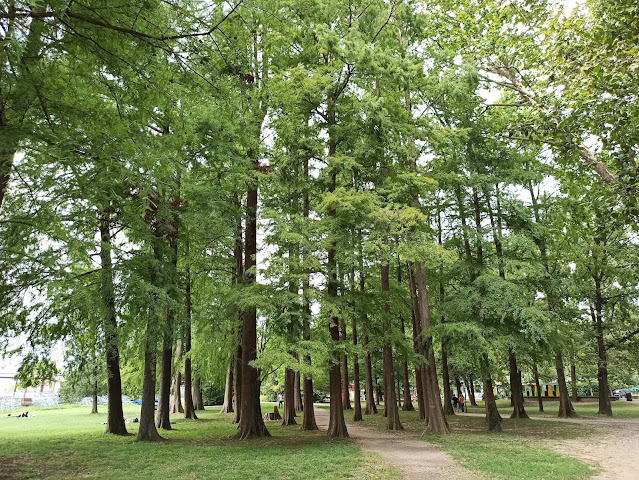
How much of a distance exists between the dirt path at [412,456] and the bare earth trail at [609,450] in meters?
2.53

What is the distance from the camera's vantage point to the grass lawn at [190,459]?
7.77 m

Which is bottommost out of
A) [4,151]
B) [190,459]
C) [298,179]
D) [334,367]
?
[190,459]

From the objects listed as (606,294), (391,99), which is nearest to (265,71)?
(391,99)

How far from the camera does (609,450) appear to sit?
34.8 feet

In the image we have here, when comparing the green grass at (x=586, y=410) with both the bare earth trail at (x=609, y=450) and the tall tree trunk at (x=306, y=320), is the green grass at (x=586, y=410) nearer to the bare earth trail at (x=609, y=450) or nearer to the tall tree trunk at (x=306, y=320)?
the bare earth trail at (x=609, y=450)

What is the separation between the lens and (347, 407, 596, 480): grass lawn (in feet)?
26.1

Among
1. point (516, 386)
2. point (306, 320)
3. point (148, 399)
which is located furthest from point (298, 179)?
point (516, 386)

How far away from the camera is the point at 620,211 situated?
486 cm

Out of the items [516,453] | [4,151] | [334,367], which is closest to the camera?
[4,151]

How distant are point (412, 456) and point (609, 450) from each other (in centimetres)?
490

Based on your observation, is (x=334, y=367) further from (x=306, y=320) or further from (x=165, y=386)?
(x=165, y=386)

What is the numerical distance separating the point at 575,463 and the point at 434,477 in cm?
324

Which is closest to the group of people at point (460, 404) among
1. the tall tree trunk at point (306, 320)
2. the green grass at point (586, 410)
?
the green grass at point (586, 410)

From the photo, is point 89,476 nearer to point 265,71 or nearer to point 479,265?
point 265,71
